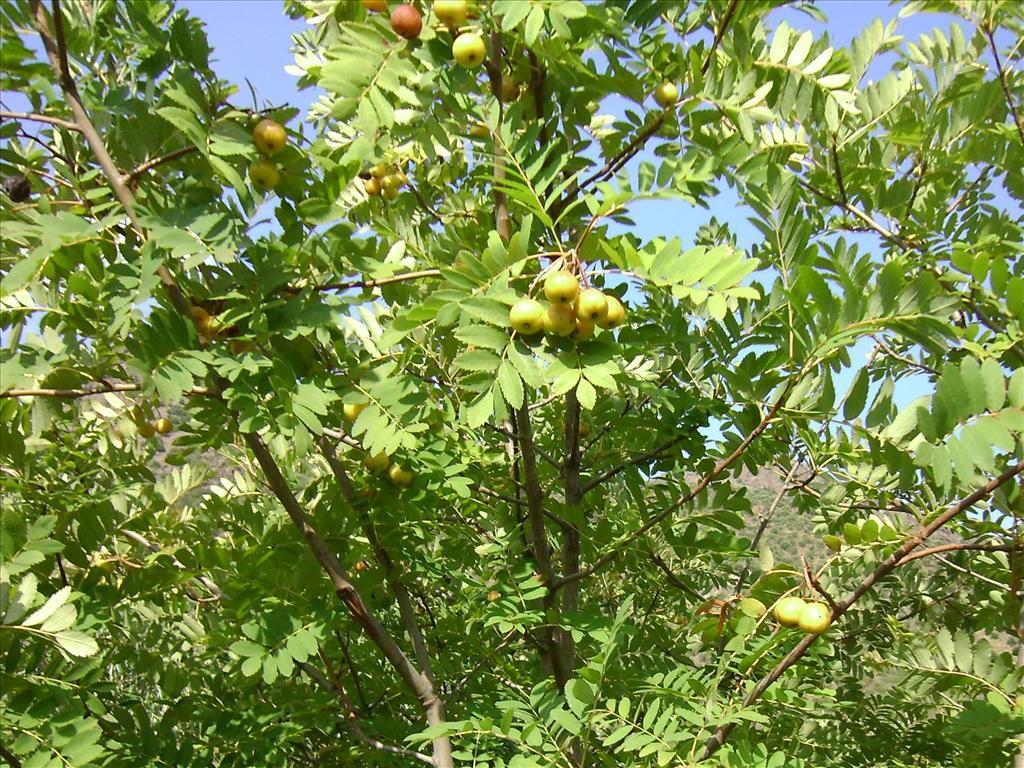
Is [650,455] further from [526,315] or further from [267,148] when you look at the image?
[267,148]

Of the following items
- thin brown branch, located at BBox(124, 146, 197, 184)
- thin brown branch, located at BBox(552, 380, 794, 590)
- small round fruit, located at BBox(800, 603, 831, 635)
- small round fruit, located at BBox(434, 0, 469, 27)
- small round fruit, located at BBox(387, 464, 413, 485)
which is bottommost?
small round fruit, located at BBox(800, 603, 831, 635)

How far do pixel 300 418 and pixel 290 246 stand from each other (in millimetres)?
442

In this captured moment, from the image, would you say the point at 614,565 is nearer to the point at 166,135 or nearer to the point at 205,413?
the point at 205,413

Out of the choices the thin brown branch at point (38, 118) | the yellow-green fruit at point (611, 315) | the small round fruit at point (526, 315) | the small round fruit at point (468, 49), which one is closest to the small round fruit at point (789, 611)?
the yellow-green fruit at point (611, 315)

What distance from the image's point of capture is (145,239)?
5.66 feet

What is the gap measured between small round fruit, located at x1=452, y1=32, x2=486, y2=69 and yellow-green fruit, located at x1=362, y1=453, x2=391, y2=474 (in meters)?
1.14

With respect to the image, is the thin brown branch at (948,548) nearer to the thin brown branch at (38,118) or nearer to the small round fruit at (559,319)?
the small round fruit at (559,319)

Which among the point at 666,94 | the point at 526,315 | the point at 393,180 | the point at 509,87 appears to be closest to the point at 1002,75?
the point at 666,94

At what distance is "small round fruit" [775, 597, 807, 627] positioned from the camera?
189 cm

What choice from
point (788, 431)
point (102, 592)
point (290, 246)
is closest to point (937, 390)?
point (788, 431)

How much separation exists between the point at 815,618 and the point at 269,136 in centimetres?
174

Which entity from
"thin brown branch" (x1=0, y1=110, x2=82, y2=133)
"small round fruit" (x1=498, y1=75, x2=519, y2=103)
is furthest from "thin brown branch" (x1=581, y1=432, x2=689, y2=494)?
"thin brown branch" (x1=0, y1=110, x2=82, y2=133)

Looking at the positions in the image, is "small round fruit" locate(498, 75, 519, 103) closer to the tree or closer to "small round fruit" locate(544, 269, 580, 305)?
the tree

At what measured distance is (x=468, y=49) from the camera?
1836mm
